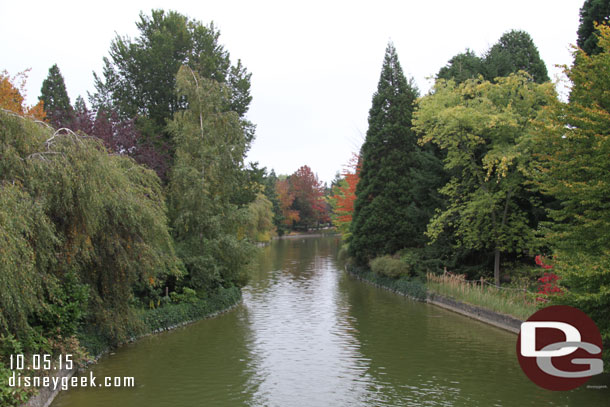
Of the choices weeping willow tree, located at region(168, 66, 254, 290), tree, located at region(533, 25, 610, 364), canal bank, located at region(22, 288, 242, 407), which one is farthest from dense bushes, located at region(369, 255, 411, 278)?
tree, located at region(533, 25, 610, 364)

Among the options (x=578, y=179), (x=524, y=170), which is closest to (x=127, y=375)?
(x=578, y=179)

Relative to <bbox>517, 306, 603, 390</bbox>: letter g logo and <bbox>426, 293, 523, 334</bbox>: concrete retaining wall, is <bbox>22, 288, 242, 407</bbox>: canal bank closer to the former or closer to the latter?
<bbox>426, 293, 523, 334</bbox>: concrete retaining wall

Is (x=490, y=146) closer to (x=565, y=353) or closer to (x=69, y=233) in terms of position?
(x=565, y=353)

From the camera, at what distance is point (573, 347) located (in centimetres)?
1190

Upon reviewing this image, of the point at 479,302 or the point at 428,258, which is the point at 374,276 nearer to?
the point at 428,258

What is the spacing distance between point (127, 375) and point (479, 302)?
13704 millimetres

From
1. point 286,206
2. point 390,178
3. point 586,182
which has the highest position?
point 286,206

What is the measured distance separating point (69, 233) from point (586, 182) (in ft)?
39.4

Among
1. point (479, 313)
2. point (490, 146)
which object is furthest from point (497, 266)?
point (490, 146)

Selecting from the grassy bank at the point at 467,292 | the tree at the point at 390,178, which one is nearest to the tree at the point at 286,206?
the tree at the point at 390,178

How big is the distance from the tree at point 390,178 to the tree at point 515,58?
4.83 metres

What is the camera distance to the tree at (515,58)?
2668 centimetres

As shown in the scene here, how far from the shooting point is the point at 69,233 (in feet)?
37.9

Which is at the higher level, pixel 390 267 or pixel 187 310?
pixel 390 267
